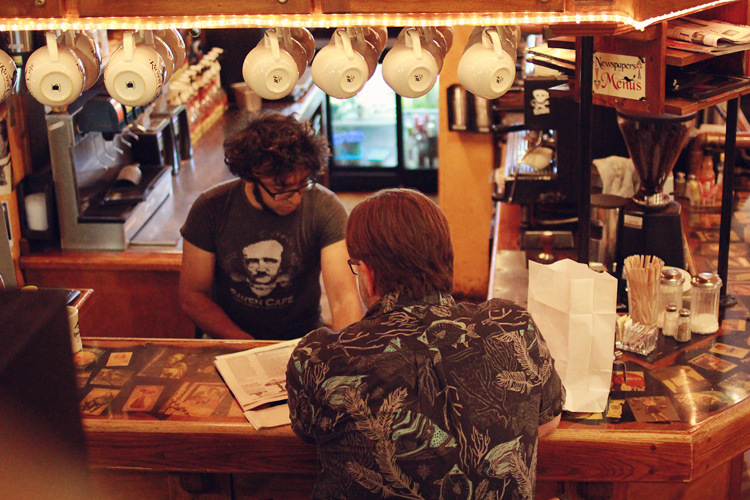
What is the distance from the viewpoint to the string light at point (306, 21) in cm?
179

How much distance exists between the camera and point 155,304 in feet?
12.6

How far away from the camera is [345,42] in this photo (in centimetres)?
186

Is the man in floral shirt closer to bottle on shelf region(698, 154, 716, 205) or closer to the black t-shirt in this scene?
the black t-shirt

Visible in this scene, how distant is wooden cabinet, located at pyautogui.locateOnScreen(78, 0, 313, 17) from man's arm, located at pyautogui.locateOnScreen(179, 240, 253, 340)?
1.05 m

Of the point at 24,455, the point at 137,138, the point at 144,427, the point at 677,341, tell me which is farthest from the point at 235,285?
the point at 24,455

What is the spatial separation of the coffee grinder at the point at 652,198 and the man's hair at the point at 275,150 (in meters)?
1.08

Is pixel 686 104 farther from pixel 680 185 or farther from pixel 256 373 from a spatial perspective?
pixel 680 185

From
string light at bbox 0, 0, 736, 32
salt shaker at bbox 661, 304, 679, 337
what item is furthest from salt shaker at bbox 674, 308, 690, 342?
string light at bbox 0, 0, 736, 32

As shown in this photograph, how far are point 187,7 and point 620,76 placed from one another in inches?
45.5

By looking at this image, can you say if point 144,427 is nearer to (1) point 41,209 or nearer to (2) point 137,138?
(1) point 41,209

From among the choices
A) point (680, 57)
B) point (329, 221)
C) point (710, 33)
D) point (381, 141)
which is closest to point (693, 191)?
point (710, 33)

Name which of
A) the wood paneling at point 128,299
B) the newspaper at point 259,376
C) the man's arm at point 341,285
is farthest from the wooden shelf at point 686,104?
the wood paneling at point 128,299

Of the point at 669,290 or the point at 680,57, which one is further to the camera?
the point at 669,290

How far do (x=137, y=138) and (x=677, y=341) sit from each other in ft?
10.2
